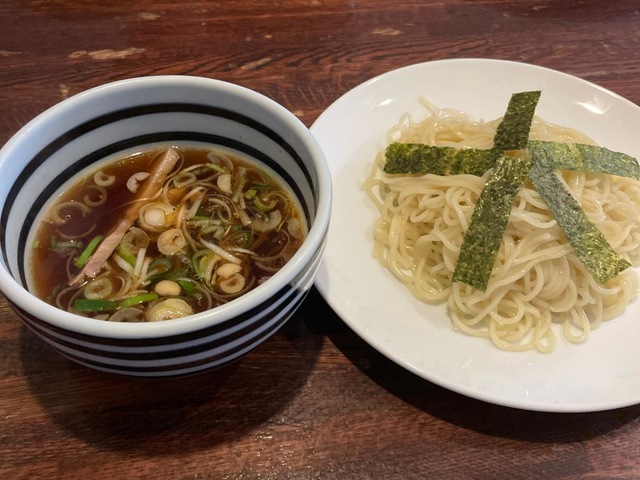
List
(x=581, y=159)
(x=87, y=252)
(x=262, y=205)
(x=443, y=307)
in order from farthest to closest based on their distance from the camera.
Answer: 1. (x=581, y=159)
2. (x=443, y=307)
3. (x=262, y=205)
4. (x=87, y=252)

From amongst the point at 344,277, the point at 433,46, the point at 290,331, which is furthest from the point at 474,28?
the point at 290,331

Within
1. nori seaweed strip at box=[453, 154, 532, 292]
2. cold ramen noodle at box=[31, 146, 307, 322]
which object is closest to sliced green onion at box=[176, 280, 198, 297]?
cold ramen noodle at box=[31, 146, 307, 322]

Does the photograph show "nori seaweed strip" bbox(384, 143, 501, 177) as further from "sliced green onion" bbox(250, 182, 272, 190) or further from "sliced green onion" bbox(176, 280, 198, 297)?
"sliced green onion" bbox(176, 280, 198, 297)

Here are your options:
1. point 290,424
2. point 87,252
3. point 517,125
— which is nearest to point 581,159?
point 517,125

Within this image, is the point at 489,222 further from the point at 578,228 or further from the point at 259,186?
the point at 259,186

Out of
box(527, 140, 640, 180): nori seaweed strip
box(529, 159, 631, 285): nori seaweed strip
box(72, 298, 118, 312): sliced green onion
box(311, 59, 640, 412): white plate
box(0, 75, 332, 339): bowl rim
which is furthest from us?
box(527, 140, 640, 180): nori seaweed strip

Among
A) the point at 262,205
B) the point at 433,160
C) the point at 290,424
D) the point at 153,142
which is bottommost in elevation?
the point at 290,424

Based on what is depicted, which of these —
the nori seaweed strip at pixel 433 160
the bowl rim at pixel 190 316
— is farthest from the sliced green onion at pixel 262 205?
the nori seaweed strip at pixel 433 160
